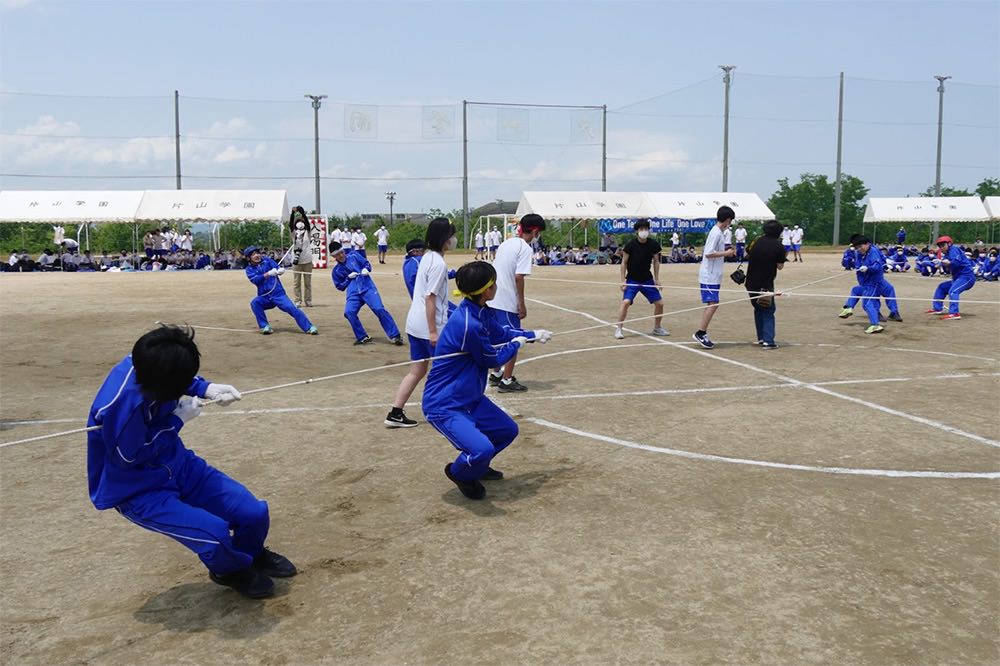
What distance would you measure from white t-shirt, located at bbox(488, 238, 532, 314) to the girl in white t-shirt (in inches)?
60.5

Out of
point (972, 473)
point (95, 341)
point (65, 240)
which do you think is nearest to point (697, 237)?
point (65, 240)

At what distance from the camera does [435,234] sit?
25.7 ft

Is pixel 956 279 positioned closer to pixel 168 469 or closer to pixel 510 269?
pixel 510 269

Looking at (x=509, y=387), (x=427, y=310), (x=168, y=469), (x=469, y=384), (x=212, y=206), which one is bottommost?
(x=509, y=387)

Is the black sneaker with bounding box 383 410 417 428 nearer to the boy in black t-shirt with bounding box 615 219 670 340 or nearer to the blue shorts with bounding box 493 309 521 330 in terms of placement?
the blue shorts with bounding box 493 309 521 330

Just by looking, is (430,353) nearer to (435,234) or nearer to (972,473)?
(435,234)

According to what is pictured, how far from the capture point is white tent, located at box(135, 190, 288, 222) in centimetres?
3609

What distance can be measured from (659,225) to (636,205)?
6.37 feet

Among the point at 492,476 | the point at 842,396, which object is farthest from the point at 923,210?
the point at 492,476

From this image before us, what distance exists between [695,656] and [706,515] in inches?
70.4

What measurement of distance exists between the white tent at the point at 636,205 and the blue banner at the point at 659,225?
7.3 inches

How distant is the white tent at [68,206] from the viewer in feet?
116

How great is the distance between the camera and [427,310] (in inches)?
298

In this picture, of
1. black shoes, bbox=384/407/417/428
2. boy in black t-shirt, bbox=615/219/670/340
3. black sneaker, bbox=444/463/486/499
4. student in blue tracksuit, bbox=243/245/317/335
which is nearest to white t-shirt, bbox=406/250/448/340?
black shoes, bbox=384/407/417/428
